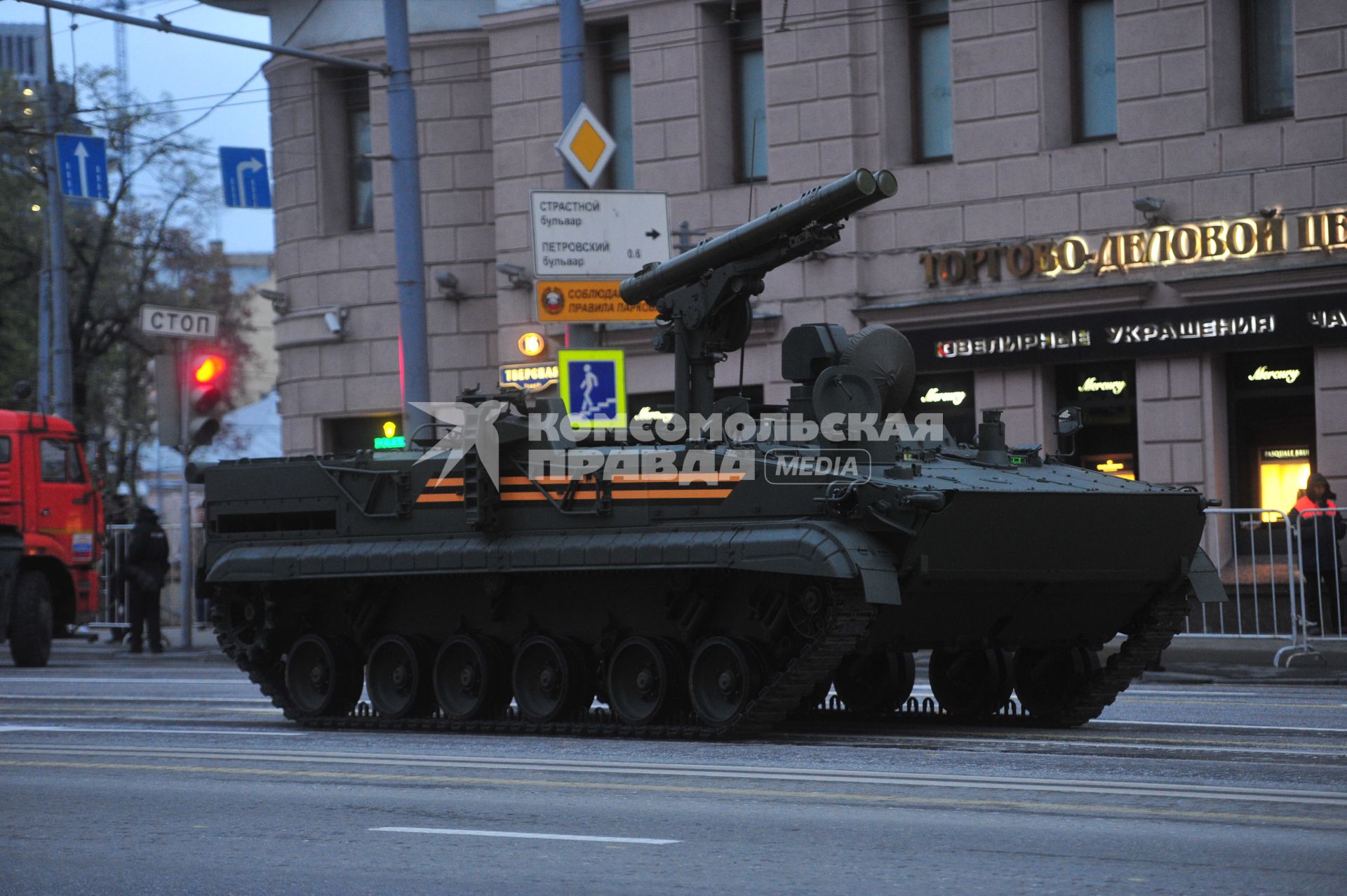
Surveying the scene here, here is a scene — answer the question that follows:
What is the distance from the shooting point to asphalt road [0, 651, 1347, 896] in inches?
297

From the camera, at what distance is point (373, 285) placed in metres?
28.7

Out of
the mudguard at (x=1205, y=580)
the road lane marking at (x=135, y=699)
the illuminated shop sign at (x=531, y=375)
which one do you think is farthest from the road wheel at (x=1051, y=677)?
the illuminated shop sign at (x=531, y=375)

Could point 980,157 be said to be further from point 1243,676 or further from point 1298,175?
point 1243,676

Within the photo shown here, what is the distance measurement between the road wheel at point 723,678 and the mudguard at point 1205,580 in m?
2.94

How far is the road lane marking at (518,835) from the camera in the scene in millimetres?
8352

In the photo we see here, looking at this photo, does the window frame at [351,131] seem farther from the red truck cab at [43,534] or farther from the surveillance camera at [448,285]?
the red truck cab at [43,534]

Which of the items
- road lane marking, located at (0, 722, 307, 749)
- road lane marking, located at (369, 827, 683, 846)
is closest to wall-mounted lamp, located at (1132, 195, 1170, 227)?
road lane marking, located at (0, 722, 307, 749)

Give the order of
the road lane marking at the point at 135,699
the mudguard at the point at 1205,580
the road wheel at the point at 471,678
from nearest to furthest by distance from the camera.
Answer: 1. the mudguard at the point at 1205,580
2. the road wheel at the point at 471,678
3. the road lane marking at the point at 135,699

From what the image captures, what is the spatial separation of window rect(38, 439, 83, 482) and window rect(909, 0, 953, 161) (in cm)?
1062

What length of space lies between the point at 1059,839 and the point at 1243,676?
416 inches

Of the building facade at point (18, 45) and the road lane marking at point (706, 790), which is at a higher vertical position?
the building facade at point (18, 45)

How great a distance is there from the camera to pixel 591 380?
19.8 m

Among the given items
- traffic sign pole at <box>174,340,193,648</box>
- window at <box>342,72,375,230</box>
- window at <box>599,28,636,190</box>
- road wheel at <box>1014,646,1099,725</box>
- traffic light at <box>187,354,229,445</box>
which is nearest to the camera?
road wheel at <box>1014,646,1099,725</box>

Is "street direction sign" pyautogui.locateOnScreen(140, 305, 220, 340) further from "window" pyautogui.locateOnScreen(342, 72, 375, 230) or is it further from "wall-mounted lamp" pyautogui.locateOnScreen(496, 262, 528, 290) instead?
"window" pyautogui.locateOnScreen(342, 72, 375, 230)
